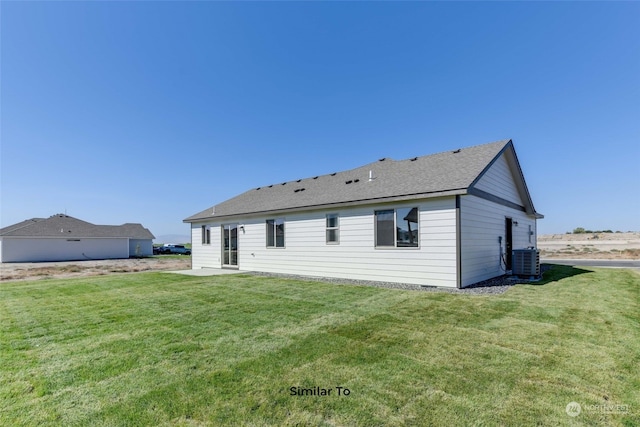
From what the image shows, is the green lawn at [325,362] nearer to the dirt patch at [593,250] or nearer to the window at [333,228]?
the window at [333,228]

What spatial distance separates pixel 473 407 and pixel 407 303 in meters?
3.93

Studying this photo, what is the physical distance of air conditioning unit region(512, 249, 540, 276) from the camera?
9492mm

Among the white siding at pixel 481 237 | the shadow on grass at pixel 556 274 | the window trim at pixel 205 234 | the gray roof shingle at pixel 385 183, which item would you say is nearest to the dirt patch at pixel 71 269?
the window trim at pixel 205 234

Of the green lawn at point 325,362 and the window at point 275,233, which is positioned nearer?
the green lawn at point 325,362

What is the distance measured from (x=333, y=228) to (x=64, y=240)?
33.0 m

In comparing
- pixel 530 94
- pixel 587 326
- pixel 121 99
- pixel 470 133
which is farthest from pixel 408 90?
pixel 121 99

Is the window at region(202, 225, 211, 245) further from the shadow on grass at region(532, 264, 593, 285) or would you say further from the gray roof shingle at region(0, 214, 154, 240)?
the gray roof shingle at region(0, 214, 154, 240)

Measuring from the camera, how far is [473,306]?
5.94 meters

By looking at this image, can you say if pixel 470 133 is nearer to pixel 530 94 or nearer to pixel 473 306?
pixel 530 94

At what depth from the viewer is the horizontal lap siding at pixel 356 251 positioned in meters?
8.24

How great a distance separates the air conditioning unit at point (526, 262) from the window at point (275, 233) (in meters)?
8.92

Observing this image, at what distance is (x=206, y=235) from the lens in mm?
15992

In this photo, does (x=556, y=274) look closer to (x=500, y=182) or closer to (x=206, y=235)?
(x=500, y=182)

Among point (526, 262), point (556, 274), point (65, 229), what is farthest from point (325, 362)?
point (65, 229)
